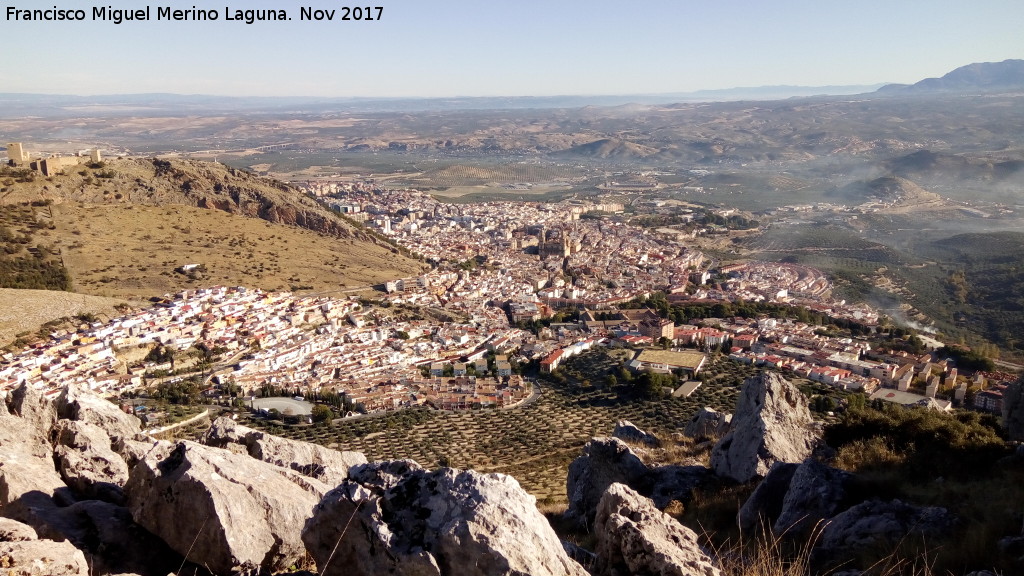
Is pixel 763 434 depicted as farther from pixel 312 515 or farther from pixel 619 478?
pixel 312 515

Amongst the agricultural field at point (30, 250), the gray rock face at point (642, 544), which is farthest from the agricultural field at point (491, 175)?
the gray rock face at point (642, 544)

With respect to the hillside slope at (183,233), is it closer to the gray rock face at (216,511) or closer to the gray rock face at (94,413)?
the gray rock face at (94,413)

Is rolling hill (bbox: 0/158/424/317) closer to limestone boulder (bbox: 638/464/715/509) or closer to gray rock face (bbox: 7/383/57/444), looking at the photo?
gray rock face (bbox: 7/383/57/444)

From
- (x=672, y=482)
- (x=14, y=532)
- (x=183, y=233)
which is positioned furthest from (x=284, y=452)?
(x=183, y=233)

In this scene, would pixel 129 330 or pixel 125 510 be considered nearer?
pixel 125 510

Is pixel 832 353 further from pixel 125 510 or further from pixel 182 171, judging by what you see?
pixel 182 171

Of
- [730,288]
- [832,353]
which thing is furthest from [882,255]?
[832,353]
